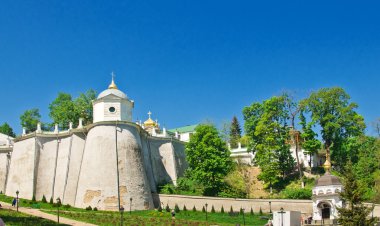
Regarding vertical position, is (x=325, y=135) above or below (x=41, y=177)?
above

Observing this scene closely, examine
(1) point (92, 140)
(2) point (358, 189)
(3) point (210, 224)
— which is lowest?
(3) point (210, 224)

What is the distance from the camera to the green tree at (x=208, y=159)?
4603cm

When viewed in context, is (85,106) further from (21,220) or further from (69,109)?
(21,220)

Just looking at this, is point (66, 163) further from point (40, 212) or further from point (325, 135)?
point (325, 135)

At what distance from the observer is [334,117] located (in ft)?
175

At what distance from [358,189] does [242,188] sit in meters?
22.5

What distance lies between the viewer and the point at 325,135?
5372 centimetres

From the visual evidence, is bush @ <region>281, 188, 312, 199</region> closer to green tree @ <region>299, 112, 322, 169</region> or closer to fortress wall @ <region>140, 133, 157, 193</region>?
green tree @ <region>299, 112, 322, 169</region>

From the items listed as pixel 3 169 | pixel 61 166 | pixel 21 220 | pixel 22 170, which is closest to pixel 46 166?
pixel 61 166

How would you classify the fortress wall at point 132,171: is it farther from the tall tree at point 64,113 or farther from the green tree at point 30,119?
the green tree at point 30,119

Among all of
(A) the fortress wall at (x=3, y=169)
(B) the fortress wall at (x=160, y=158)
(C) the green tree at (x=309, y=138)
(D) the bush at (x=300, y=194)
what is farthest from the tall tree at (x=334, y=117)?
(A) the fortress wall at (x=3, y=169)

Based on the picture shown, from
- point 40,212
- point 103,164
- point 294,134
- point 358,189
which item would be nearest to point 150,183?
point 103,164

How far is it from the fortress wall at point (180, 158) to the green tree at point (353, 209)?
27.5 metres

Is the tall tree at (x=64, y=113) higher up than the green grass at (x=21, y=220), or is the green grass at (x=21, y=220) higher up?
the tall tree at (x=64, y=113)
